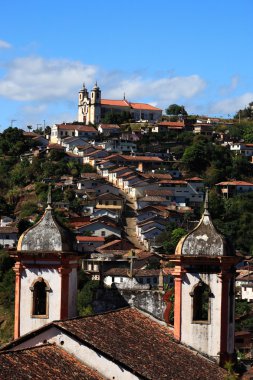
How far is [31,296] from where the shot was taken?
825 inches

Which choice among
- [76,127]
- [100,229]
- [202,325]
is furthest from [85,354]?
[76,127]

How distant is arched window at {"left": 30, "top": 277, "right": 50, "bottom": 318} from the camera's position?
2083 cm

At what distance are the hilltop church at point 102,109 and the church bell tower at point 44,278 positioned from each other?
115 metres

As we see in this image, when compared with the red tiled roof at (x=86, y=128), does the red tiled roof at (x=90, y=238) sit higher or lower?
lower

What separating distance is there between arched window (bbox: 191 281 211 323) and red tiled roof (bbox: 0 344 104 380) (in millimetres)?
4029

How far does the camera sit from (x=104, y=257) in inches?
2975

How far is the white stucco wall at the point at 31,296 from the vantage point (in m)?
20.6

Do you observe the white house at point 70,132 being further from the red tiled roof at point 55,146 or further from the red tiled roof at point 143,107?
the red tiled roof at point 143,107

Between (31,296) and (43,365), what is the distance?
4.80 m

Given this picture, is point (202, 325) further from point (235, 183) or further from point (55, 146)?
point (55, 146)

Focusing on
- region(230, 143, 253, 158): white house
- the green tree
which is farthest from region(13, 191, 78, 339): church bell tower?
region(230, 143, 253, 158): white house

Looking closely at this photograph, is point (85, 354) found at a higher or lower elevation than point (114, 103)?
lower

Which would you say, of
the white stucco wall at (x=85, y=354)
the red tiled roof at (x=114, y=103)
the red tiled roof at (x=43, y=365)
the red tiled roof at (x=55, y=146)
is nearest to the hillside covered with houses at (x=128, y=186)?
the red tiled roof at (x=55, y=146)

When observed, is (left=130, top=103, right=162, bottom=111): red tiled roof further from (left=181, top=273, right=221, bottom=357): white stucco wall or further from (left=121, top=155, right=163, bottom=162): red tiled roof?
(left=181, top=273, right=221, bottom=357): white stucco wall
